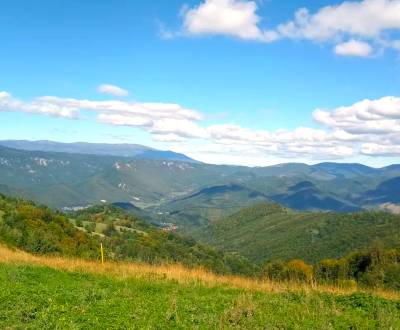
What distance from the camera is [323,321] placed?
1293 cm

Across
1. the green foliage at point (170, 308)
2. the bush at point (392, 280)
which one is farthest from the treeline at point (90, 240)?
the bush at point (392, 280)

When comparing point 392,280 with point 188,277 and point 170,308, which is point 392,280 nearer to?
point 188,277

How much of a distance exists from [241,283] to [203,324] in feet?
23.7

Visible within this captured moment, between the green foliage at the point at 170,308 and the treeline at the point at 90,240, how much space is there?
8.79 metres

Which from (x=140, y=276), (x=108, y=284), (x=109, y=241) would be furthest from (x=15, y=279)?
(x=109, y=241)

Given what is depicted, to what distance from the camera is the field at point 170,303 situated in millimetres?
12281

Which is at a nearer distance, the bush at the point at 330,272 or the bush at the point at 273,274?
the bush at the point at 273,274

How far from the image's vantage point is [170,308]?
13.6 metres

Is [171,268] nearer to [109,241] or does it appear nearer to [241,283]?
[241,283]

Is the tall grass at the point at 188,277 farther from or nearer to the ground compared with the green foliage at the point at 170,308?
nearer to the ground

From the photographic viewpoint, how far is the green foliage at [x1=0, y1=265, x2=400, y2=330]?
12.2m

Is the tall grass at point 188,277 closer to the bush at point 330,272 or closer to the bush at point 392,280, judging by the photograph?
the bush at point 330,272

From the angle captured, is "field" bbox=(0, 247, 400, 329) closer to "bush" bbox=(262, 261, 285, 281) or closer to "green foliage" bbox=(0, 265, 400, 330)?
"green foliage" bbox=(0, 265, 400, 330)

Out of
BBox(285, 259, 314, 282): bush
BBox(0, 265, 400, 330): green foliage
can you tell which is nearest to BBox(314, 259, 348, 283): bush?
BBox(285, 259, 314, 282): bush
